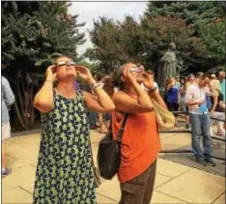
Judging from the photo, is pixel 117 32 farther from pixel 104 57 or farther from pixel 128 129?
pixel 128 129

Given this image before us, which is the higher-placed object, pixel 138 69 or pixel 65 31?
pixel 65 31

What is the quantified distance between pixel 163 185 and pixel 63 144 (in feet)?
9.48

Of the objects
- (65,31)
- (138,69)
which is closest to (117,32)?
(65,31)

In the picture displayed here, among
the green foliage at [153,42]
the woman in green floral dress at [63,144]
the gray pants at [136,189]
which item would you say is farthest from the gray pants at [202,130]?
the green foliage at [153,42]

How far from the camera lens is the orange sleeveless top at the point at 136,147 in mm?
2836

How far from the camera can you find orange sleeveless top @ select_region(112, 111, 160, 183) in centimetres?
284

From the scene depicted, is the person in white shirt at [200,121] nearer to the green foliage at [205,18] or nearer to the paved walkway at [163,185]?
the paved walkway at [163,185]

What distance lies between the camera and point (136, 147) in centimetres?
283

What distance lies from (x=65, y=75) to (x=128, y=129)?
71cm

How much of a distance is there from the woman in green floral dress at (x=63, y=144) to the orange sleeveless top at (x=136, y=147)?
14.5 inches

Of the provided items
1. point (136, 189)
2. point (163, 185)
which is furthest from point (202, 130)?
point (136, 189)

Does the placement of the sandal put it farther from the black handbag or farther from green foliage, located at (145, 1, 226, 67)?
green foliage, located at (145, 1, 226, 67)

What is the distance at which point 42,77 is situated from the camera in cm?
848

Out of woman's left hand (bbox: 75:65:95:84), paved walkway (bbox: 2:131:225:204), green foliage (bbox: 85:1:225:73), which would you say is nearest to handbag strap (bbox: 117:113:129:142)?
woman's left hand (bbox: 75:65:95:84)
